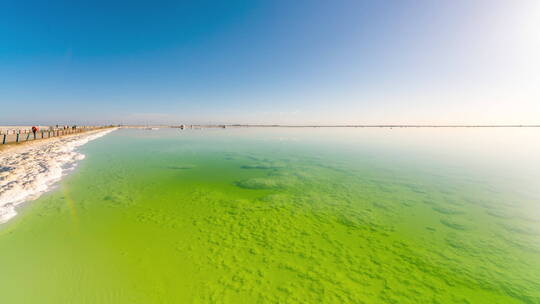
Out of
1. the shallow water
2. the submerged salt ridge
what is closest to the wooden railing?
the submerged salt ridge

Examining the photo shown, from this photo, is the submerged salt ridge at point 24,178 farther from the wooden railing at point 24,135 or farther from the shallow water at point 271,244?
the wooden railing at point 24,135

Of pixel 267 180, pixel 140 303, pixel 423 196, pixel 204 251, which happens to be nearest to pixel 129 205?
pixel 204 251

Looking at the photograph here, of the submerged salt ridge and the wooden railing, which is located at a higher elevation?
the wooden railing

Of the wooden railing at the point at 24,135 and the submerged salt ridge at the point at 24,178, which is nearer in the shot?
the submerged salt ridge at the point at 24,178

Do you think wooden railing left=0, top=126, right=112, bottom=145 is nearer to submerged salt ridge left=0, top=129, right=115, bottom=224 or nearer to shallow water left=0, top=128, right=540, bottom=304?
submerged salt ridge left=0, top=129, right=115, bottom=224

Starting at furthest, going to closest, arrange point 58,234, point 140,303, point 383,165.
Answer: point 383,165, point 58,234, point 140,303

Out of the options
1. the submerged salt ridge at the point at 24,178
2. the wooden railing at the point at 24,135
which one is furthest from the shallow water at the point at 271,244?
the wooden railing at the point at 24,135

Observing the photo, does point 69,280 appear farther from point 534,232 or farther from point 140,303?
point 534,232

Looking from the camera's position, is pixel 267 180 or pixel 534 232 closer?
pixel 534 232

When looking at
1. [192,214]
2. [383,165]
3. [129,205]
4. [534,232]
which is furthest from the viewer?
[383,165]
